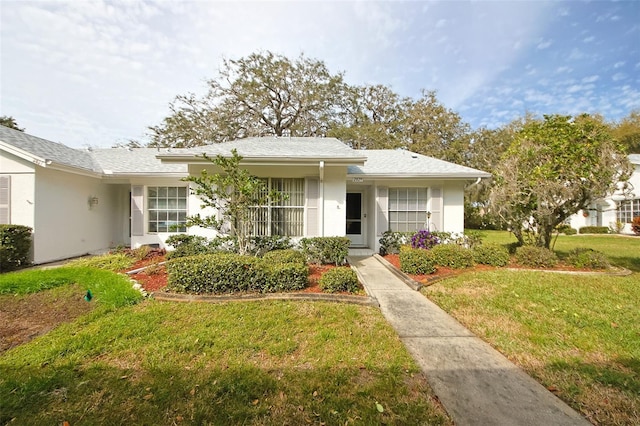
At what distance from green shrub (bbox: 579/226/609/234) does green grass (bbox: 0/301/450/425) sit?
2238cm

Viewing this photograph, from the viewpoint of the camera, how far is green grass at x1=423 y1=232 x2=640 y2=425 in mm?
2439

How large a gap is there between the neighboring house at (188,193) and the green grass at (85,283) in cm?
181

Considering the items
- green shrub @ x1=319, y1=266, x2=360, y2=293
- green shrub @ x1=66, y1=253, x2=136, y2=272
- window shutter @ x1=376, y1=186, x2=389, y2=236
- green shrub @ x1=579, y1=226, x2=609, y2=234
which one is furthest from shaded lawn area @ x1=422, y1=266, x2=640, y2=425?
green shrub @ x1=579, y1=226, x2=609, y2=234

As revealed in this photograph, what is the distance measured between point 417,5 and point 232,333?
10.6 m

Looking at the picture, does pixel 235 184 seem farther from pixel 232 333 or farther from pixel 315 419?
pixel 315 419

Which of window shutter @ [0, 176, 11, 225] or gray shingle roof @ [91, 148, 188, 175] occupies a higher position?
gray shingle roof @ [91, 148, 188, 175]

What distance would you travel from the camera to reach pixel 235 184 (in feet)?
20.3

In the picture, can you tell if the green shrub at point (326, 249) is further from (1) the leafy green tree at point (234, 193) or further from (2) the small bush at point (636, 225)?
(2) the small bush at point (636, 225)

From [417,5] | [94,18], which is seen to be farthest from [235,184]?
[417,5]

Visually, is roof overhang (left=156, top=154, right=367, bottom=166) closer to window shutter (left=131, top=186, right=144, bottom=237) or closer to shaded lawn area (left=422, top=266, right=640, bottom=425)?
window shutter (left=131, top=186, right=144, bottom=237)

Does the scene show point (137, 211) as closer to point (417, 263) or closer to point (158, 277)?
point (158, 277)

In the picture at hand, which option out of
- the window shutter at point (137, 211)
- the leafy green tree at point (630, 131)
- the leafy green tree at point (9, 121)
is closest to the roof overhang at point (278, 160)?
the window shutter at point (137, 211)

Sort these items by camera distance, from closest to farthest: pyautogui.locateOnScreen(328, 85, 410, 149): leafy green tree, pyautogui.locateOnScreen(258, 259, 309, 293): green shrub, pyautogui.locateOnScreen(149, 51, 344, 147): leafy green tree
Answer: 1. pyautogui.locateOnScreen(258, 259, 309, 293): green shrub
2. pyautogui.locateOnScreen(149, 51, 344, 147): leafy green tree
3. pyautogui.locateOnScreen(328, 85, 410, 149): leafy green tree

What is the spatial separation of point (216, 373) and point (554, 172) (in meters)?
9.17
